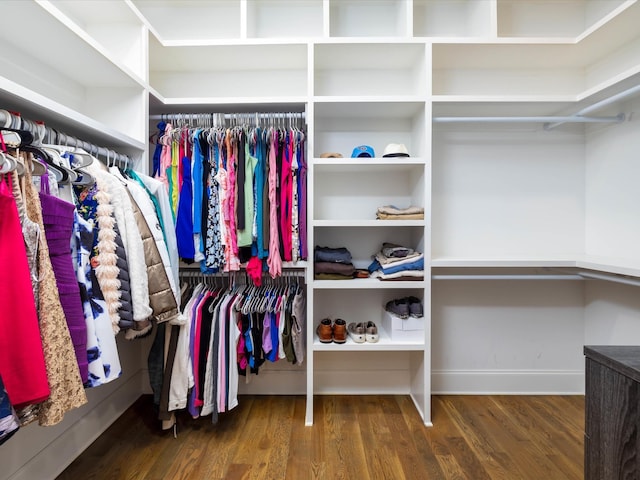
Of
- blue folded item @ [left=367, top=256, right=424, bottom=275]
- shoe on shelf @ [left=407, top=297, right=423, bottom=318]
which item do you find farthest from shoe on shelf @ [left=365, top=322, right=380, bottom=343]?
blue folded item @ [left=367, top=256, right=424, bottom=275]

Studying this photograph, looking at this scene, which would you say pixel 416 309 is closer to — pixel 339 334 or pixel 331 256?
pixel 339 334

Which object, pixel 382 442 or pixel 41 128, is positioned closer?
pixel 41 128

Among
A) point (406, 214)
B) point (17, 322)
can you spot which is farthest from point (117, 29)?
point (406, 214)

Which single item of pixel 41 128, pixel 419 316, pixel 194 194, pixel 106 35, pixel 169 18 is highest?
pixel 169 18

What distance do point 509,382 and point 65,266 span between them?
100 inches

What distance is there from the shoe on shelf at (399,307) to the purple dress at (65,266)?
58.9 inches

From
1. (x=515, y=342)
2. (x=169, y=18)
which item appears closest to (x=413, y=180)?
(x=515, y=342)

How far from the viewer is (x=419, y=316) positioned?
183 cm

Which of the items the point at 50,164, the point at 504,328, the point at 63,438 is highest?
the point at 50,164

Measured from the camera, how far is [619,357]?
0.73 metres

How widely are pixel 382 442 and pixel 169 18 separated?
9.60 feet

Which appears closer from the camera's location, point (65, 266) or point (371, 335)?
point (65, 266)

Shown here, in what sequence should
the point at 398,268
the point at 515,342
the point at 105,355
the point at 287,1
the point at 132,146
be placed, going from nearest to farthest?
the point at 105,355 → the point at 132,146 → the point at 398,268 → the point at 287,1 → the point at 515,342

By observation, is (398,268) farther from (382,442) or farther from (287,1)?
(287,1)
